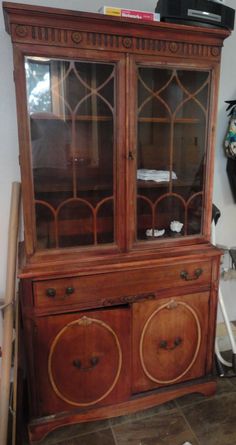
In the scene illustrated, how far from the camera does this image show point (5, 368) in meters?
1.32

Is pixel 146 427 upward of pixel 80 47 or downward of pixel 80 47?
downward

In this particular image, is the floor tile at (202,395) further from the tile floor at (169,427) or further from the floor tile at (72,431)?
the floor tile at (72,431)

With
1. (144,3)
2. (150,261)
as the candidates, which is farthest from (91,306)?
(144,3)

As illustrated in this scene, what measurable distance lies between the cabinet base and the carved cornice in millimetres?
1624

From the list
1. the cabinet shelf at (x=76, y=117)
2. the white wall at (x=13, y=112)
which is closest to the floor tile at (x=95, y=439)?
the white wall at (x=13, y=112)

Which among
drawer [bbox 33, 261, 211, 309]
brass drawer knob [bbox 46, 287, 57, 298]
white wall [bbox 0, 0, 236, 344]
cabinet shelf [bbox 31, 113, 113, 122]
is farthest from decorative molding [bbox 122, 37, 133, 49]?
brass drawer knob [bbox 46, 287, 57, 298]

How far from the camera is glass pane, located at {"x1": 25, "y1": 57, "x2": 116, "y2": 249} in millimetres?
1292

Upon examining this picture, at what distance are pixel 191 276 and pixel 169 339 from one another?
343 mm

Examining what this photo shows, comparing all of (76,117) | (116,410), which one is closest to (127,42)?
(76,117)

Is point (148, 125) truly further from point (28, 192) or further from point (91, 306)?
point (91, 306)

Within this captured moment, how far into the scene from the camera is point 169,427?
5.24 ft

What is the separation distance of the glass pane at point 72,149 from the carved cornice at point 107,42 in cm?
7

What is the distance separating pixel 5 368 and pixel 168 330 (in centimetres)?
78

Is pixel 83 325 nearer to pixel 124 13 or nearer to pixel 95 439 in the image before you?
pixel 95 439
